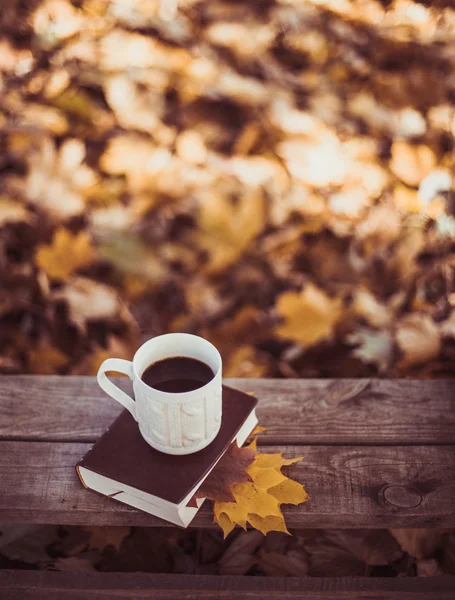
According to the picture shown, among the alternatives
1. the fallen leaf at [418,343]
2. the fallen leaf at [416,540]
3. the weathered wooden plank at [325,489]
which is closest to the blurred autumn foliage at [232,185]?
the fallen leaf at [418,343]

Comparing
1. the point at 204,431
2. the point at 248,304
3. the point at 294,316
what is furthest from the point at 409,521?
the point at 248,304

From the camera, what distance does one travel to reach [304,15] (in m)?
2.34

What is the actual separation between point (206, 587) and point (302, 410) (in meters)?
0.28

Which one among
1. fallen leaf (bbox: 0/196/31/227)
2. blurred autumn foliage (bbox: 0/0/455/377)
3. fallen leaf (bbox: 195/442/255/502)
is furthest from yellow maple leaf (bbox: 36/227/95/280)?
fallen leaf (bbox: 195/442/255/502)

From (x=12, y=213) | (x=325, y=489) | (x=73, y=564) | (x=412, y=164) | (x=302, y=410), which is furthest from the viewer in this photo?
(x=412, y=164)

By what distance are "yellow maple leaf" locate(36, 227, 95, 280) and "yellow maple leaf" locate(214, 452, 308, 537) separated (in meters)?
0.88

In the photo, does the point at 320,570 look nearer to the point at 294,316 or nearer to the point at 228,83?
the point at 294,316

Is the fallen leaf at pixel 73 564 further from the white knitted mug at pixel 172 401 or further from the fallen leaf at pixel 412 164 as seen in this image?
the fallen leaf at pixel 412 164

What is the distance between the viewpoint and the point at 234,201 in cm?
174

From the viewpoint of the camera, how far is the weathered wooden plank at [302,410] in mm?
934

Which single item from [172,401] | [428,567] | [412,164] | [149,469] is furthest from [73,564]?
[412,164]

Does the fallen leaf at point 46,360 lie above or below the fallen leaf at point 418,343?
below

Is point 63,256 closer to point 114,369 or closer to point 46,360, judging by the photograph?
point 46,360

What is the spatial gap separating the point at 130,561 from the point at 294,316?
0.65 metres
